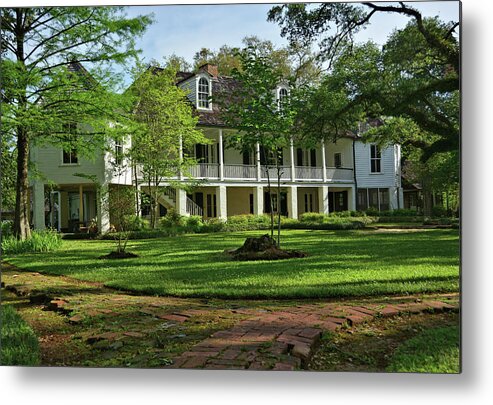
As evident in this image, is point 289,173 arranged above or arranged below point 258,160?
below

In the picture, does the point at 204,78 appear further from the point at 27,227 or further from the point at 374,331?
the point at 374,331

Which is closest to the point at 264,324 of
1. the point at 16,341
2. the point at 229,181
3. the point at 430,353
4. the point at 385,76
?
the point at 430,353

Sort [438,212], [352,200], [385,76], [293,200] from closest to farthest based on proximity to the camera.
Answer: [438,212]
[385,76]
[352,200]
[293,200]

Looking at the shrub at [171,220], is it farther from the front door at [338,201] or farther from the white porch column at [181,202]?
the front door at [338,201]

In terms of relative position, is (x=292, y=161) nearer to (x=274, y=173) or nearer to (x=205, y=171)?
(x=274, y=173)

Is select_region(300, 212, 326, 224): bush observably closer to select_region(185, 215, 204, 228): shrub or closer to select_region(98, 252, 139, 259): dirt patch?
select_region(185, 215, 204, 228): shrub

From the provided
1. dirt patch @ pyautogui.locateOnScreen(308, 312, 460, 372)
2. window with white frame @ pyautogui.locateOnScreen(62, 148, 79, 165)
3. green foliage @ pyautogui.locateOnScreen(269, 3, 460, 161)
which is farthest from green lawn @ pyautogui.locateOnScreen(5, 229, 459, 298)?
green foliage @ pyautogui.locateOnScreen(269, 3, 460, 161)
